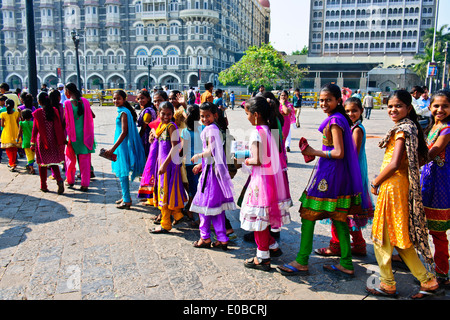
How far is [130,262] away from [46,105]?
3.42m

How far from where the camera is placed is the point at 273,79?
138 feet

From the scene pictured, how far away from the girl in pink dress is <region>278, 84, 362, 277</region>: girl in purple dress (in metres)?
0.24

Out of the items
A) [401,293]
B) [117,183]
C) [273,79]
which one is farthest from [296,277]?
[273,79]

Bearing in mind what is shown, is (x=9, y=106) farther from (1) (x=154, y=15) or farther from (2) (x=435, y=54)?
(2) (x=435, y=54)

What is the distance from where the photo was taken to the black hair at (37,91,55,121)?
5605mm

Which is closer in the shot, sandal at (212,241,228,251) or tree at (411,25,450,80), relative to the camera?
sandal at (212,241,228,251)

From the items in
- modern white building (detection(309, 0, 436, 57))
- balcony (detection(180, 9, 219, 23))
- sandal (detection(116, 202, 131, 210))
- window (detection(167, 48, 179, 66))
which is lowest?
sandal (detection(116, 202, 131, 210))

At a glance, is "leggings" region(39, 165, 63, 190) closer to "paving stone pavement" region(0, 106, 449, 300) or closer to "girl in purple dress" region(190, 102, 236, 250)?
"paving stone pavement" region(0, 106, 449, 300)

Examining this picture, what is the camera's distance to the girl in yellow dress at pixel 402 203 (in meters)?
2.73

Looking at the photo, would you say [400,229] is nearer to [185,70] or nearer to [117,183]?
[117,183]

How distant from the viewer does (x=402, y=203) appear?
277cm

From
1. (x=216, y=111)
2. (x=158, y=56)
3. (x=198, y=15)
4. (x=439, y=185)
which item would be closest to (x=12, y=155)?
(x=216, y=111)

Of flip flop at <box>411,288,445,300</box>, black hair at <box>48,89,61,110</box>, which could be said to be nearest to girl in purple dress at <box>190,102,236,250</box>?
flip flop at <box>411,288,445,300</box>

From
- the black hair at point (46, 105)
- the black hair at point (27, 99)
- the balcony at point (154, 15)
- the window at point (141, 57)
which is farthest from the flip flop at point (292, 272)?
the window at point (141, 57)
